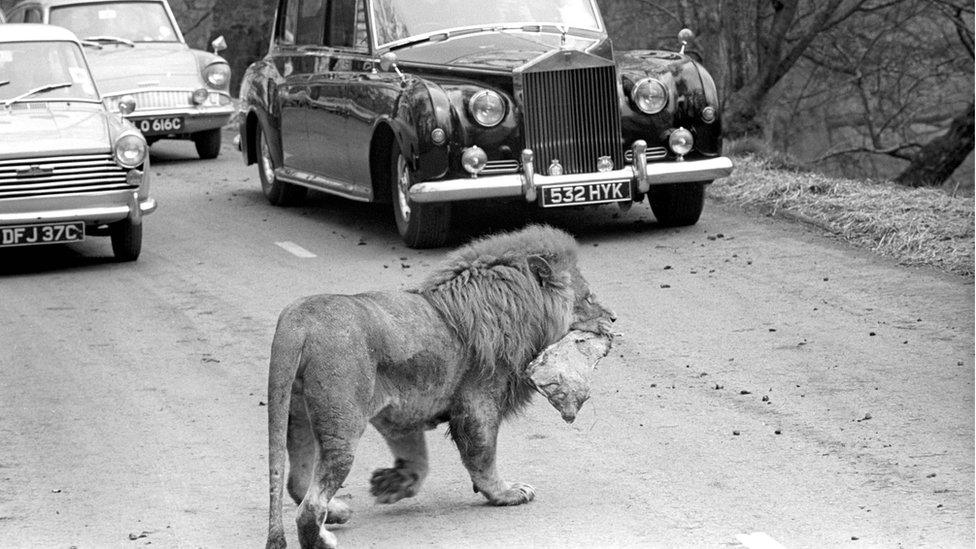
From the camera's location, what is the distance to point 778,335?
8.68 metres

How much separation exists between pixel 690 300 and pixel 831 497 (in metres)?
3.86

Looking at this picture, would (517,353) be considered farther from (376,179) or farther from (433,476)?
(376,179)

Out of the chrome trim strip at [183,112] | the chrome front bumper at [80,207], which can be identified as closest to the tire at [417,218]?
the chrome front bumper at [80,207]

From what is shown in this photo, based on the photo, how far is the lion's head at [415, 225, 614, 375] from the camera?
5750mm

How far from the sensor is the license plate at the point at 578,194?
36.7ft

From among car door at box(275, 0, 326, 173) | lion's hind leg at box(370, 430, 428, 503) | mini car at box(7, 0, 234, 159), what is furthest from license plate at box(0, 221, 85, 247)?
lion's hind leg at box(370, 430, 428, 503)

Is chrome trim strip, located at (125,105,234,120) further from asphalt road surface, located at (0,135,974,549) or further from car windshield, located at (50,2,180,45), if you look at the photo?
asphalt road surface, located at (0,135,974,549)

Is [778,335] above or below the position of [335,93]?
below

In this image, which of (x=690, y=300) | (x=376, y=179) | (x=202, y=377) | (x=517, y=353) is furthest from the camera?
(x=376, y=179)

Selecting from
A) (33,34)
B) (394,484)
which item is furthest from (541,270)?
(33,34)

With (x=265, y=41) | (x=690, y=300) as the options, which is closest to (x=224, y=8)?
(x=265, y=41)

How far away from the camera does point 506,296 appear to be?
5.81 metres

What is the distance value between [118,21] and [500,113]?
29.0 feet

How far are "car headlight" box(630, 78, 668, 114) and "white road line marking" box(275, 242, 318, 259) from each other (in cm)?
274
